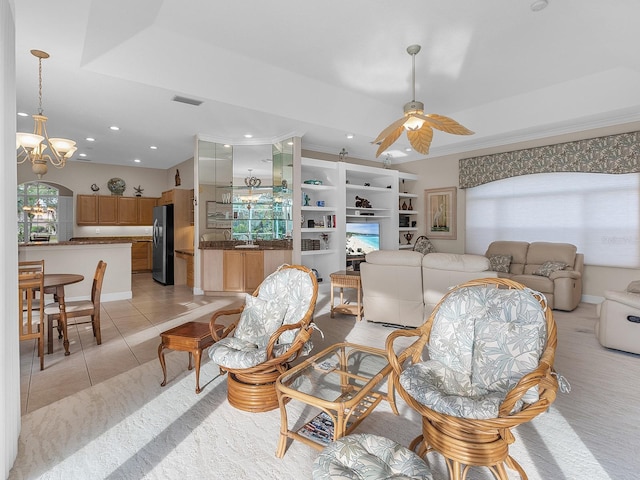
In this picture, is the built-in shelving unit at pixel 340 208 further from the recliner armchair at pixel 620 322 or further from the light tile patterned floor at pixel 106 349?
the recliner armchair at pixel 620 322

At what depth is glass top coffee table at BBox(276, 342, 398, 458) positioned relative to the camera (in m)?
1.75

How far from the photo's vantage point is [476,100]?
6.05m

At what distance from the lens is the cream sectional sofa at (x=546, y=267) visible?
16.6 ft

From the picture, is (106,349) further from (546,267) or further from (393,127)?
(546,267)

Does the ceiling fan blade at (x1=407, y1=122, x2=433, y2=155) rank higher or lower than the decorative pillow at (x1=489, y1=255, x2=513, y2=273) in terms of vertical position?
higher

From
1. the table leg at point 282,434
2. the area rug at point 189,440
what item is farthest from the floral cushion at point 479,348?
the table leg at point 282,434

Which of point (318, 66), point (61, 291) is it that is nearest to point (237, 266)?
point (61, 291)

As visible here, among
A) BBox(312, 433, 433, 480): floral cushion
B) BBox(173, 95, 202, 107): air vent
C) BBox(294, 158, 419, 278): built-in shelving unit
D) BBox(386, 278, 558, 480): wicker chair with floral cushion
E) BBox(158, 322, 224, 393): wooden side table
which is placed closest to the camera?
BBox(312, 433, 433, 480): floral cushion

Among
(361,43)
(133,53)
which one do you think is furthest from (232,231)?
(361,43)

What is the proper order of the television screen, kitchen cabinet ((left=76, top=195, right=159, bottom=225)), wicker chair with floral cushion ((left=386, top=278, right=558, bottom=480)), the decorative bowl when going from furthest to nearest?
1. the decorative bowl
2. kitchen cabinet ((left=76, top=195, right=159, bottom=225))
3. the television screen
4. wicker chair with floral cushion ((left=386, top=278, right=558, bottom=480))

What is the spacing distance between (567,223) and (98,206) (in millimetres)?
10147

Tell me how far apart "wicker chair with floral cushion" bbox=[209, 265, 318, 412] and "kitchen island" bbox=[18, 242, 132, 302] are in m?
4.09

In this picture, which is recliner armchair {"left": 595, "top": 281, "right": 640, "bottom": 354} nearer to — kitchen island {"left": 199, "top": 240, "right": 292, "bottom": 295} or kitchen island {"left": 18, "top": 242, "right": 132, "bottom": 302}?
kitchen island {"left": 199, "top": 240, "right": 292, "bottom": 295}

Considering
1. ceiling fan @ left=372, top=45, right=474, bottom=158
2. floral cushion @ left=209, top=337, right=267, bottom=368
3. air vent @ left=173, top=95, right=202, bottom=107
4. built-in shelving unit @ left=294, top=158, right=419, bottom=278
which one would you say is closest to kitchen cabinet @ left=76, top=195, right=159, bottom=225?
built-in shelving unit @ left=294, top=158, right=419, bottom=278
